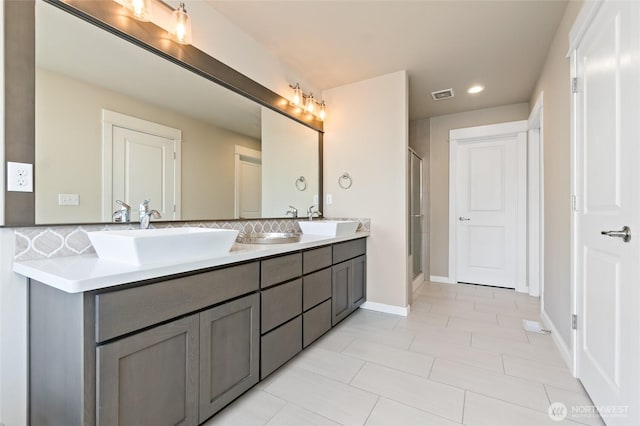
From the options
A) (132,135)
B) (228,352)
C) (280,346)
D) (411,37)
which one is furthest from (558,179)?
(132,135)

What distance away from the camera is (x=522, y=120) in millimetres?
3619

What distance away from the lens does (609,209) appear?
1338mm

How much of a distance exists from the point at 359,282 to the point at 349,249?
1.47 feet

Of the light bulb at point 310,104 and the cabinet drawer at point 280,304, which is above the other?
the light bulb at point 310,104

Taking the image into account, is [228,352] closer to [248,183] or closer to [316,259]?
[316,259]

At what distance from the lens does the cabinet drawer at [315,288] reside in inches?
79.1

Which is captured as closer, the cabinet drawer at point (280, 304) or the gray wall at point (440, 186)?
the cabinet drawer at point (280, 304)

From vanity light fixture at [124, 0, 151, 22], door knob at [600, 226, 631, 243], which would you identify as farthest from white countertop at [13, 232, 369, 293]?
door knob at [600, 226, 631, 243]

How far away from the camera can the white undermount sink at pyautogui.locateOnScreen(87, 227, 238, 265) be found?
3.57 feet

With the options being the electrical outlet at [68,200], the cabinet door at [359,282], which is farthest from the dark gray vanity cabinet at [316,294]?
the electrical outlet at [68,200]

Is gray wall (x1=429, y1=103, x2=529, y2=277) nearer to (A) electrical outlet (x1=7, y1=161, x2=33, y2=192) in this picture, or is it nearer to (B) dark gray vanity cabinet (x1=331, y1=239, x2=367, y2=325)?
(B) dark gray vanity cabinet (x1=331, y1=239, x2=367, y2=325)

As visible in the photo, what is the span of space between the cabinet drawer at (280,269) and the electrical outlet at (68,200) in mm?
926

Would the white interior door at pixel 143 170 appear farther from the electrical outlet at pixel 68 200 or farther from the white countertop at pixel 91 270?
the white countertop at pixel 91 270

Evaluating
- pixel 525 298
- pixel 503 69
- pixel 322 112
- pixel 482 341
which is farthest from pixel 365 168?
pixel 525 298
